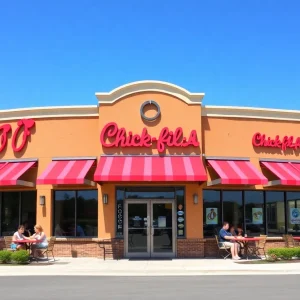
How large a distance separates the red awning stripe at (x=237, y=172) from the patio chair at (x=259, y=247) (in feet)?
7.38

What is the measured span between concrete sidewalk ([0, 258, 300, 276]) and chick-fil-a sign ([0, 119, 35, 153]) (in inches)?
207

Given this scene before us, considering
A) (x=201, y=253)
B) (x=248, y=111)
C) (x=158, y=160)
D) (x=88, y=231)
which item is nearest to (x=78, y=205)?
(x=88, y=231)

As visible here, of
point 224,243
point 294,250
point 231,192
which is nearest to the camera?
point 294,250

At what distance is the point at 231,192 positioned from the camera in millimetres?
19359

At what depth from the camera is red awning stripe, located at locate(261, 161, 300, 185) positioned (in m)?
18.3

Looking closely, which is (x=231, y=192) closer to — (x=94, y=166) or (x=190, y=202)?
(x=190, y=202)

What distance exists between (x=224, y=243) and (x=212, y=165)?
3019mm

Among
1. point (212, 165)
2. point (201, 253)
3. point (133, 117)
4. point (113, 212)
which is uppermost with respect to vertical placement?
point (133, 117)

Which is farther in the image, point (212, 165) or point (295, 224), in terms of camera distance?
point (295, 224)

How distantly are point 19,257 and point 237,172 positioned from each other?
8.46 metres

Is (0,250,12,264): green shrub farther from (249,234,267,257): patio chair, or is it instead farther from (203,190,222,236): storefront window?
(249,234,267,257): patio chair

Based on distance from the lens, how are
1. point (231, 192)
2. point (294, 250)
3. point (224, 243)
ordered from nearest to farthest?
point (294, 250) → point (224, 243) → point (231, 192)

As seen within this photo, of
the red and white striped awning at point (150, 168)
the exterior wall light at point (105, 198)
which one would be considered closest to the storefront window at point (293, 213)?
the red and white striped awning at point (150, 168)

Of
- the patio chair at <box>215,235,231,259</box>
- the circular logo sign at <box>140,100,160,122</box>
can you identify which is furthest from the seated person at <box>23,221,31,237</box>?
the patio chair at <box>215,235,231,259</box>
